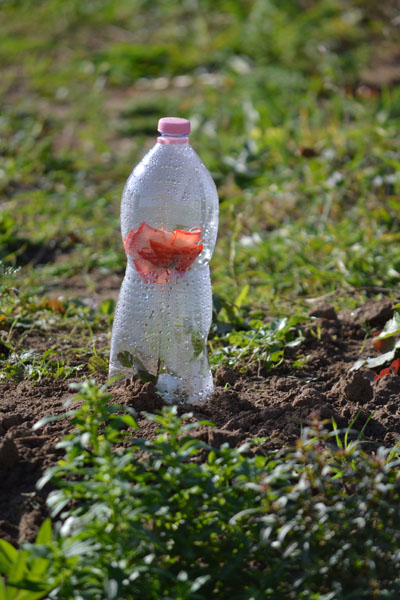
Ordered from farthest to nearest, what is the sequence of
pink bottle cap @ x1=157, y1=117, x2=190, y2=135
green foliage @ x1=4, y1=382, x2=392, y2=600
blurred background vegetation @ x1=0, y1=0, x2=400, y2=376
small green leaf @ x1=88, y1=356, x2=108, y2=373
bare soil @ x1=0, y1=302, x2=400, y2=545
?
blurred background vegetation @ x1=0, y1=0, x2=400, y2=376 → small green leaf @ x1=88, y1=356, x2=108, y2=373 → pink bottle cap @ x1=157, y1=117, x2=190, y2=135 → bare soil @ x1=0, y1=302, x2=400, y2=545 → green foliage @ x1=4, y1=382, x2=392, y2=600

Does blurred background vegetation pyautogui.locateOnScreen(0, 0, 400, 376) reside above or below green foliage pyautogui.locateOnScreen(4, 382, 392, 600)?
below

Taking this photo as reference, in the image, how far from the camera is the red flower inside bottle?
9.28 ft

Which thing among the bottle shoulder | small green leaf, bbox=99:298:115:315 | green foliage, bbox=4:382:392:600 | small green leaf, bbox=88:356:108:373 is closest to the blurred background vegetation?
small green leaf, bbox=99:298:115:315

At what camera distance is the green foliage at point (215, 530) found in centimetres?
193

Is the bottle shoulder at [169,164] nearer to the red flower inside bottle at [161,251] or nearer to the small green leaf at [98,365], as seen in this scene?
the red flower inside bottle at [161,251]

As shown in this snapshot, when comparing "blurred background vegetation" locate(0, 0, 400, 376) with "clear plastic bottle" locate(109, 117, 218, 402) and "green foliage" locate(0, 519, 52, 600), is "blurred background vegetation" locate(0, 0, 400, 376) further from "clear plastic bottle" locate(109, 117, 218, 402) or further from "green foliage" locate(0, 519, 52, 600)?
"green foliage" locate(0, 519, 52, 600)

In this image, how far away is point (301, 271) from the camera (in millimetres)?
4328

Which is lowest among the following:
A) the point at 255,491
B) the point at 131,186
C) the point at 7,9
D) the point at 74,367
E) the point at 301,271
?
the point at 7,9

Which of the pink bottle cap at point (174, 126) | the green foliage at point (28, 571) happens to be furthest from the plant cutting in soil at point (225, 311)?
the pink bottle cap at point (174, 126)

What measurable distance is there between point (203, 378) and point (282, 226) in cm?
226

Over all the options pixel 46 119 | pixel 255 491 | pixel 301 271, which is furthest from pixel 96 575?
pixel 46 119

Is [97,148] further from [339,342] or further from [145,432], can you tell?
[145,432]

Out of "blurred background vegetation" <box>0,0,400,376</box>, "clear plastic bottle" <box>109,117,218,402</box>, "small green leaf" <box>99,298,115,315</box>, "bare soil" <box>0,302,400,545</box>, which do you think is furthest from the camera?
"blurred background vegetation" <box>0,0,400,376</box>

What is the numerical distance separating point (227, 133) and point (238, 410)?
4007 millimetres
